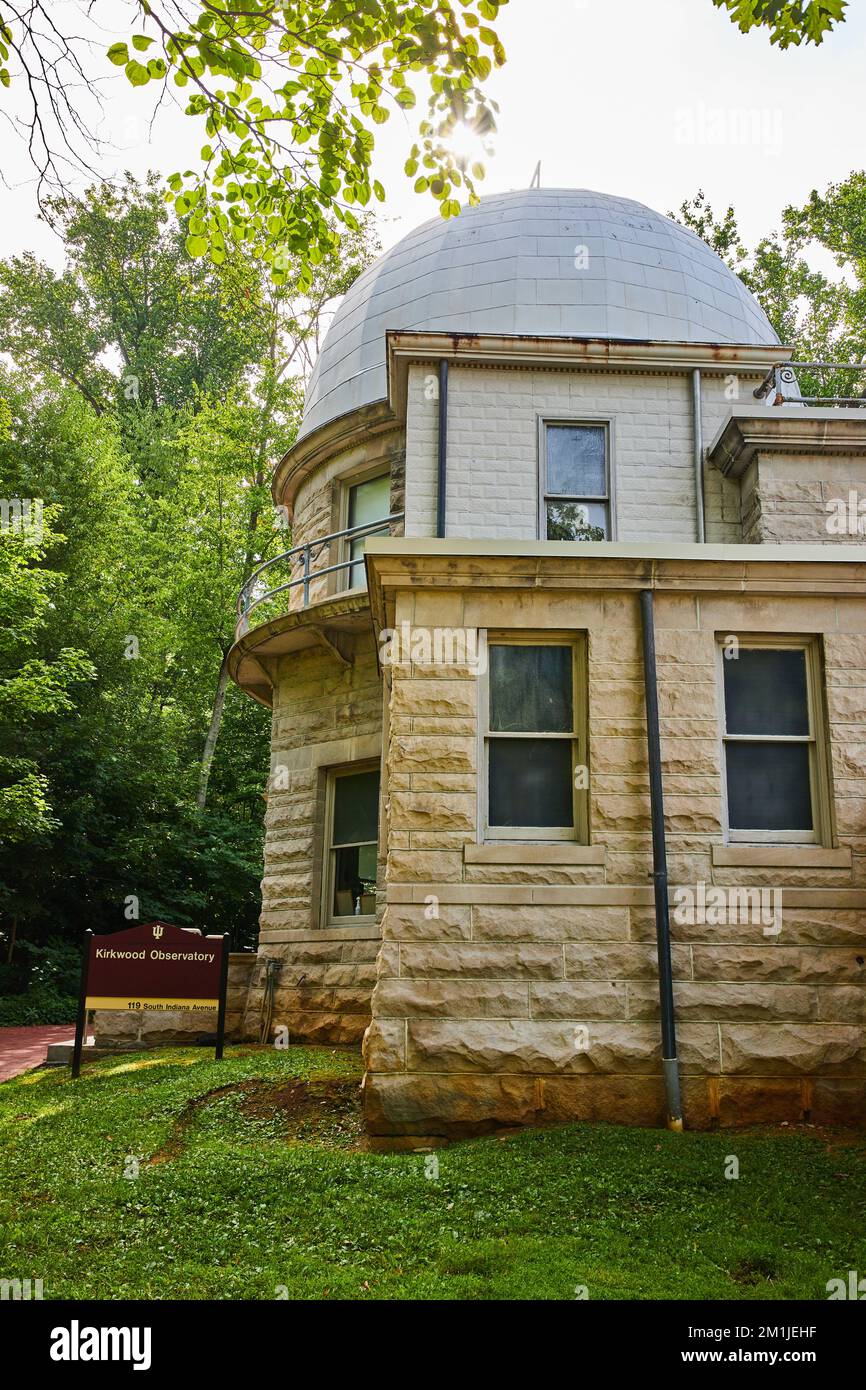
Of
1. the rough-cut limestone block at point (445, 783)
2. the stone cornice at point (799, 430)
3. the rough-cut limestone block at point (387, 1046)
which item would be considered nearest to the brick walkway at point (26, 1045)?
the rough-cut limestone block at point (387, 1046)

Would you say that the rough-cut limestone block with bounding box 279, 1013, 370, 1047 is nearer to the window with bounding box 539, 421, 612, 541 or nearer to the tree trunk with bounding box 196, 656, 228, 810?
the window with bounding box 539, 421, 612, 541

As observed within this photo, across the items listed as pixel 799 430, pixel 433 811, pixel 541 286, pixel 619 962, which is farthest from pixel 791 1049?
pixel 541 286

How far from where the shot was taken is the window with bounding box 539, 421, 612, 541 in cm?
1312

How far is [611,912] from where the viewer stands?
797 cm

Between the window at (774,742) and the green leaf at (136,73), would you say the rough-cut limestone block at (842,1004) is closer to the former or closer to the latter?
the window at (774,742)

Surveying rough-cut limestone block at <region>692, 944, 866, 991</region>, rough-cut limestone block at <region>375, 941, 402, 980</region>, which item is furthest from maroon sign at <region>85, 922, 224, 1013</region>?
rough-cut limestone block at <region>692, 944, 866, 991</region>

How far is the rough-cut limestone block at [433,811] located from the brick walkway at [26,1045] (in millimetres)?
6365

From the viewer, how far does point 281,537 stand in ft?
89.8

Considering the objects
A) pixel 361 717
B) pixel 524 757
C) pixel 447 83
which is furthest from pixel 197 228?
pixel 361 717

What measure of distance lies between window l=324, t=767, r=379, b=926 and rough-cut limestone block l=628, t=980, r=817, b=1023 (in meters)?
5.94

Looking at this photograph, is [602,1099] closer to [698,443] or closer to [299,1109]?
[299,1109]

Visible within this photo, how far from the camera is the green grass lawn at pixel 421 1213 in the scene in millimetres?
5062

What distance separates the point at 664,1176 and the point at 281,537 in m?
22.8
